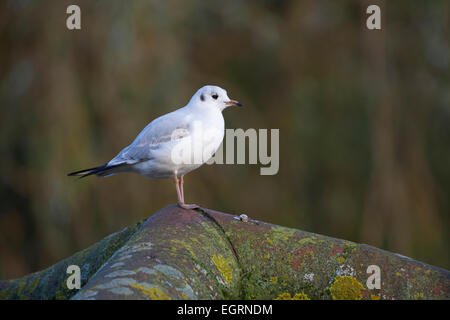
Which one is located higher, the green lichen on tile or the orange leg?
the orange leg

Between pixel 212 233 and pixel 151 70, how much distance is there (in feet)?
9.55

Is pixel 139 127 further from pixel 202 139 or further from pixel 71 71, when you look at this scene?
pixel 202 139

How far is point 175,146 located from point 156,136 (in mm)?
132

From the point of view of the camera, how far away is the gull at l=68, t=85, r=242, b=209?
2.40m

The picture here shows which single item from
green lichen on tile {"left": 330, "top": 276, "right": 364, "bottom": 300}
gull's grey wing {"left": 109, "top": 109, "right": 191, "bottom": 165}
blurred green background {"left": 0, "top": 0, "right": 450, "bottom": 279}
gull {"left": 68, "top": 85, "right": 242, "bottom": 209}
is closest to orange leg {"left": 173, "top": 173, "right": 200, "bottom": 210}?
gull {"left": 68, "top": 85, "right": 242, "bottom": 209}

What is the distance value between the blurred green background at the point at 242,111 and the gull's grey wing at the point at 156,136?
66.2 inches

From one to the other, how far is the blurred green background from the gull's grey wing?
5.51 feet

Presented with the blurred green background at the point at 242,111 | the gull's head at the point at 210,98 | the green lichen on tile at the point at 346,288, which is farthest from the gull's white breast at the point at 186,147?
the blurred green background at the point at 242,111

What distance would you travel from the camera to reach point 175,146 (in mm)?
2391

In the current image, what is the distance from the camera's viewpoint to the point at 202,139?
2.42 meters
